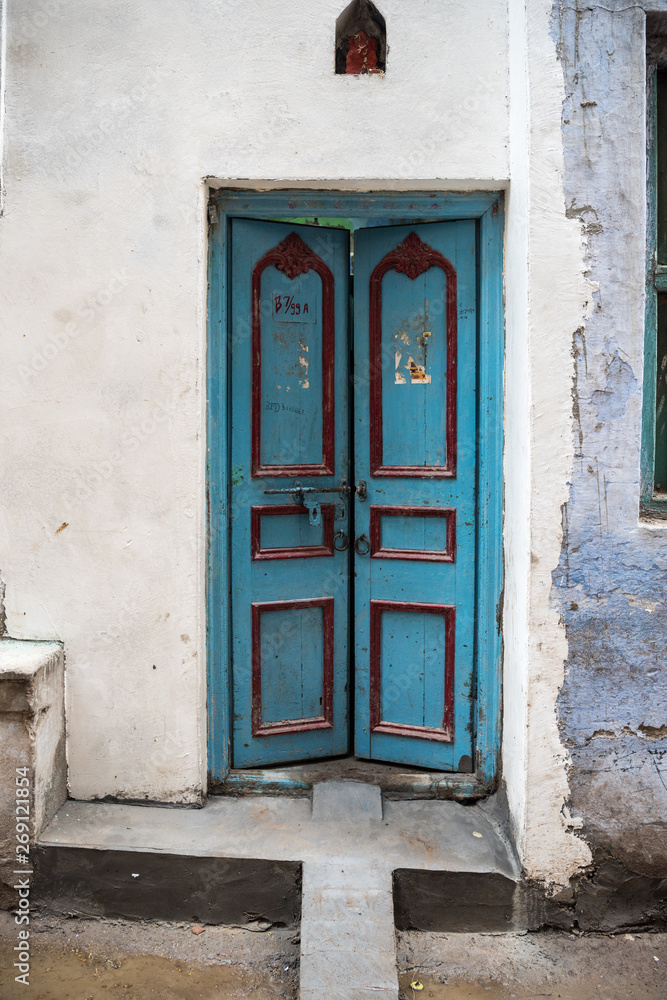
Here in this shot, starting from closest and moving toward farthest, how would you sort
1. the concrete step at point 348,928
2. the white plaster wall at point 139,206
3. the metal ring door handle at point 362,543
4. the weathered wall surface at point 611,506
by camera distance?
1. the concrete step at point 348,928
2. the weathered wall surface at point 611,506
3. the white plaster wall at point 139,206
4. the metal ring door handle at point 362,543

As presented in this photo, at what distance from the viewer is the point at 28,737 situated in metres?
2.49

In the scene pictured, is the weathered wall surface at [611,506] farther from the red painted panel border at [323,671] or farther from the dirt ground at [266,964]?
the red painted panel border at [323,671]

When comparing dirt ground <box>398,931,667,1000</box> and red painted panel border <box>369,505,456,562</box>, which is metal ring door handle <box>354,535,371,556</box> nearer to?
red painted panel border <box>369,505,456,562</box>

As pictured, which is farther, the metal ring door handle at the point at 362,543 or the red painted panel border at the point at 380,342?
the metal ring door handle at the point at 362,543

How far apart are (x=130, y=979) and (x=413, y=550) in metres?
1.89

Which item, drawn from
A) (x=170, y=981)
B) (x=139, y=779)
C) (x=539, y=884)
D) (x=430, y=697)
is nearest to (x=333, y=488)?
(x=430, y=697)

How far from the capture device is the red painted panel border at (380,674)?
10.0 feet

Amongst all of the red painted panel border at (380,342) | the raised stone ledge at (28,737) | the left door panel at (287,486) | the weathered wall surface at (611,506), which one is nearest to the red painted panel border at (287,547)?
the left door panel at (287,486)

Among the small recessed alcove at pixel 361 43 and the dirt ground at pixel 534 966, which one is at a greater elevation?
the small recessed alcove at pixel 361 43

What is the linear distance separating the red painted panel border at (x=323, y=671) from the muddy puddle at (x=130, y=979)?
3.04ft

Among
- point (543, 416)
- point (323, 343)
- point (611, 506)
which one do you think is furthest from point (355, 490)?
point (611, 506)

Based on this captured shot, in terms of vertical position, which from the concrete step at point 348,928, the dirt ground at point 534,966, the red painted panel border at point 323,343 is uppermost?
the red painted panel border at point 323,343

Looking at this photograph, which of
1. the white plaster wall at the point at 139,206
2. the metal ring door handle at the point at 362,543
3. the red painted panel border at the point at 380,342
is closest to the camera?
the white plaster wall at the point at 139,206

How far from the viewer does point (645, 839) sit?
2.50 meters
